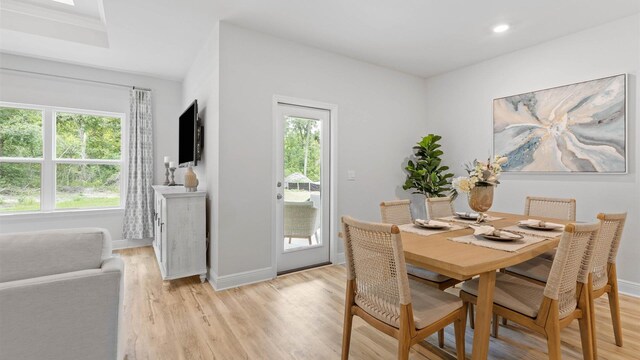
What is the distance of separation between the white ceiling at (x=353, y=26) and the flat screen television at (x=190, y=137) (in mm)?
821

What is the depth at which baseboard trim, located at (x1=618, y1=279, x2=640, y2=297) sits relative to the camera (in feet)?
9.34

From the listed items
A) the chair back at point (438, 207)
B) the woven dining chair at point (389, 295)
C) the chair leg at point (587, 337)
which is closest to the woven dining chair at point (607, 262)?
the chair leg at point (587, 337)

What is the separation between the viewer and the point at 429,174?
4227mm

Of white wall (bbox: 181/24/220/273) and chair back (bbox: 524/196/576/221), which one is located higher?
white wall (bbox: 181/24/220/273)

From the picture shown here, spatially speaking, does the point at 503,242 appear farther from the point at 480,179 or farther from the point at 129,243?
the point at 129,243

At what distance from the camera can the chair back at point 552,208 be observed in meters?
2.59

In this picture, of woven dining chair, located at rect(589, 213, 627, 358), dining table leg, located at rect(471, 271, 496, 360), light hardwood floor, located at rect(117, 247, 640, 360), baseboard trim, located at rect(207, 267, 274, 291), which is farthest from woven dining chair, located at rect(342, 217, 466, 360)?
baseboard trim, located at rect(207, 267, 274, 291)

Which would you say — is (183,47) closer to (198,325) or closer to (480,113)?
(198,325)

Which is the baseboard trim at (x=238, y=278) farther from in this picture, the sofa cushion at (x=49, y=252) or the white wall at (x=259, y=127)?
the sofa cushion at (x=49, y=252)

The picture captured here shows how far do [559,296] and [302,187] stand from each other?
2.58 meters

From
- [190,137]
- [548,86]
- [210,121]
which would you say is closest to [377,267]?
[210,121]

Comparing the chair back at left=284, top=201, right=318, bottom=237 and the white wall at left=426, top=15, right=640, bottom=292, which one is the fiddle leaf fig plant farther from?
the chair back at left=284, top=201, right=318, bottom=237

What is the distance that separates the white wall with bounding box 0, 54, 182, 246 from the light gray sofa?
3799 mm

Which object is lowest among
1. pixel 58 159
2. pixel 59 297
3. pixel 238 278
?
pixel 238 278
